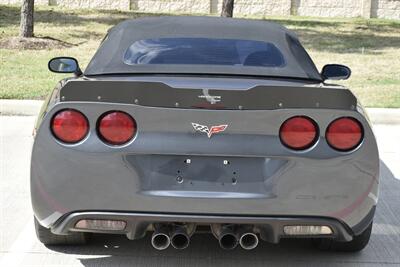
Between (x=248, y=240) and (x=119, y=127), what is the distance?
96cm

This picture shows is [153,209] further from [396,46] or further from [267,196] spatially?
[396,46]

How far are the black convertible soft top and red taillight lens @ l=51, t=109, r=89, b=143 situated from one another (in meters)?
0.64

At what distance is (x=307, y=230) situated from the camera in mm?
4172

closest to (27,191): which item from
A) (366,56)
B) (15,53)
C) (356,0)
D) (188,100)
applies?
(188,100)

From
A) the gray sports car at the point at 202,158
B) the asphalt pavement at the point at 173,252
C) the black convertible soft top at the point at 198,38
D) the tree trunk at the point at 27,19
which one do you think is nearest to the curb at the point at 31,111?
the asphalt pavement at the point at 173,252

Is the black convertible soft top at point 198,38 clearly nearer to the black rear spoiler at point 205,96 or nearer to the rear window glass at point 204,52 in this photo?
the rear window glass at point 204,52

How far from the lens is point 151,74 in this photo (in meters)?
4.50

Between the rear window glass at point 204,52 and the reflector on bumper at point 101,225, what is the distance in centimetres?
118

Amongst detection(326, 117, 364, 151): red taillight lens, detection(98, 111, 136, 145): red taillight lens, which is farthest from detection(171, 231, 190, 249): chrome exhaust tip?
detection(326, 117, 364, 151): red taillight lens

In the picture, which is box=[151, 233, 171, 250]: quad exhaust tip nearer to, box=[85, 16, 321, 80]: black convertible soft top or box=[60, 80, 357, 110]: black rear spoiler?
box=[60, 80, 357, 110]: black rear spoiler

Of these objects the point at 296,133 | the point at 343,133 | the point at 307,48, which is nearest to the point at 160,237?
the point at 296,133

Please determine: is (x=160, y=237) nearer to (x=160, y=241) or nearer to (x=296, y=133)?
(x=160, y=241)

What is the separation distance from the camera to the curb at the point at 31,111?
951 centimetres

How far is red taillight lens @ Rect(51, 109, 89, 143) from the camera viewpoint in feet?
13.3
